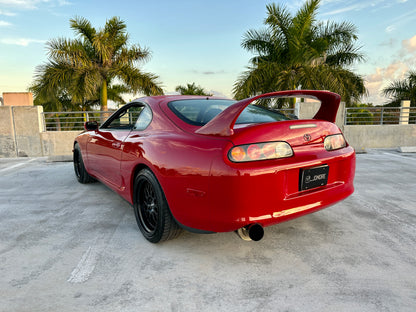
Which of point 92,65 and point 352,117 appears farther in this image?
point 92,65

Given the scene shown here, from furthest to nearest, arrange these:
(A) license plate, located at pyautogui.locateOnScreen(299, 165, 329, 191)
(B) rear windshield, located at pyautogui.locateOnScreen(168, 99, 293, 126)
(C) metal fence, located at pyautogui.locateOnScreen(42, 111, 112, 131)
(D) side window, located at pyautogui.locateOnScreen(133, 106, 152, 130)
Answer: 1. (C) metal fence, located at pyautogui.locateOnScreen(42, 111, 112, 131)
2. (D) side window, located at pyautogui.locateOnScreen(133, 106, 152, 130)
3. (B) rear windshield, located at pyautogui.locateOnScreen(168, 99, 293, 126)
4. (A) license plate, located at pyautogui.locateOnScreen(299, 165, 329, 191)

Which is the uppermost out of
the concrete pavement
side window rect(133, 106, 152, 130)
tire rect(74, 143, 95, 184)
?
side window rect(133, 106, 152, 130)

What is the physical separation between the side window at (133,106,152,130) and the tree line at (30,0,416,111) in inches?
452

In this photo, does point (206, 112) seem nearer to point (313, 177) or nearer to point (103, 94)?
point (313, 177)

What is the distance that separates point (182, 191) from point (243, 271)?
2.44 ft

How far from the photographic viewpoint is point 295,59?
14.3m

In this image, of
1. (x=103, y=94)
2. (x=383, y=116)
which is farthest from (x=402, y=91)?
(x=103, y=94)

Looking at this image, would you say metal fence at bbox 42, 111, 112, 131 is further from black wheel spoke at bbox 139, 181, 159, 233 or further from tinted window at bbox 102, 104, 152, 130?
black wheel spoke at bbox 139, 181, 159, 233

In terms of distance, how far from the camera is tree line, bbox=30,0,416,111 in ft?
45.7

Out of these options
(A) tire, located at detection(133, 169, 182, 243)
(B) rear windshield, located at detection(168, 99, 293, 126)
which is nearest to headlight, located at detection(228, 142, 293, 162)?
(B) rear windshield, located at detection(168, 99, 293, 126)

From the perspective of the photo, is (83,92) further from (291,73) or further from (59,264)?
(59,264)

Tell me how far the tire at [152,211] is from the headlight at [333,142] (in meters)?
1.41

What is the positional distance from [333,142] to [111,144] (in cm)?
230

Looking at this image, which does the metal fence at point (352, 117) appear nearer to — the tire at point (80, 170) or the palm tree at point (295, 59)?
the palm tree at point (295, 59)
